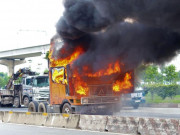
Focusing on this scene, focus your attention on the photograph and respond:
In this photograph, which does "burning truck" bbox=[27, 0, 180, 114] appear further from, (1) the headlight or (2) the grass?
(2) the grass

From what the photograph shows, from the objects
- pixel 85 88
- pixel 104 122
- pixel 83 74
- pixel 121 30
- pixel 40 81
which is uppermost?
pixel 121 30

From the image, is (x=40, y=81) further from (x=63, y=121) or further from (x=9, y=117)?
(x=63, y=121)

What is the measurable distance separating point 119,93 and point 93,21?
187 inches

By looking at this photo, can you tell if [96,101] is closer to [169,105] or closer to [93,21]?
[93,21]

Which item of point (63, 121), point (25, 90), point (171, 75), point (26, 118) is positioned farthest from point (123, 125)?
point (171, 75)

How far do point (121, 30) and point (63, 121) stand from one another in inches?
190

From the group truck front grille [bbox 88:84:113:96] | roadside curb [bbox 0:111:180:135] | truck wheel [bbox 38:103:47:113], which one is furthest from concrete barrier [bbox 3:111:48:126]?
truck front grille [bbox 88:84:113:96]

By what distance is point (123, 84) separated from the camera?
18781 mm

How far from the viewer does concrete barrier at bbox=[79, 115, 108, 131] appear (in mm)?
13039

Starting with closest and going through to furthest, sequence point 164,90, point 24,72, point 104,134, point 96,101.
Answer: point 104,134, point 96,101, point 164,90, point 24,72

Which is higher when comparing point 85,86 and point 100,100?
point 85,86

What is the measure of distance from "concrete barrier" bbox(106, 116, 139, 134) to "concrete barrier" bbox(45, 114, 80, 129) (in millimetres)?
1736

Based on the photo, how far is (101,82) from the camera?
717 inches

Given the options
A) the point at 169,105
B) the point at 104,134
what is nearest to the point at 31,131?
the point at 104,134
